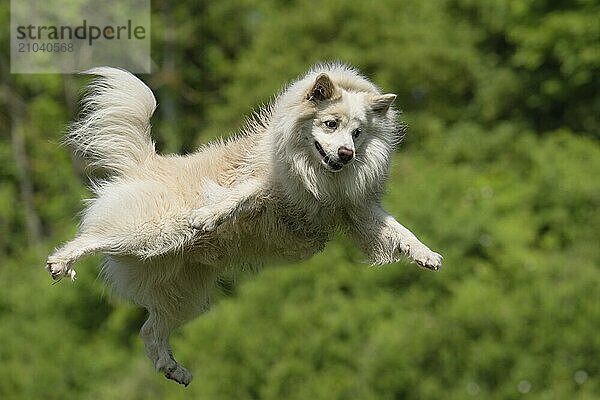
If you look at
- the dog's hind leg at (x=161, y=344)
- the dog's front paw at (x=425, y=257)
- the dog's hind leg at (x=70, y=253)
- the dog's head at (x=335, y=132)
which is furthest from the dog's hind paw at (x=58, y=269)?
the dog's front paw at (x=425, y=257)

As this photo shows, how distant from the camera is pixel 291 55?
908 inches

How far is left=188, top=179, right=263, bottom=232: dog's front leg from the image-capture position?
7043 mm

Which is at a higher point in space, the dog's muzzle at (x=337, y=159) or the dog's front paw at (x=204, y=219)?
the dog's muzzle at (x=337, y=159)

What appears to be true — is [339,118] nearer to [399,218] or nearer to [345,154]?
[345,154]

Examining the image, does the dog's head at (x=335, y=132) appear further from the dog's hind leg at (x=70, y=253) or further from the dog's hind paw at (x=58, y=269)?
the dog's hind paw at (x=58, y=269)

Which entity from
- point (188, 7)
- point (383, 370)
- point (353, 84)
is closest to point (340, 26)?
point (188, 7)

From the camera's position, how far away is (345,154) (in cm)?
682

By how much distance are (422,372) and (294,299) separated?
2.46m

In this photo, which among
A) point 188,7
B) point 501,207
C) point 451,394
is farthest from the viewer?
point 188,7

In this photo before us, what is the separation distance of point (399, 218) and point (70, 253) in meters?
14.3

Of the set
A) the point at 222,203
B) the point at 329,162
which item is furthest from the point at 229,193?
the point at 329,162

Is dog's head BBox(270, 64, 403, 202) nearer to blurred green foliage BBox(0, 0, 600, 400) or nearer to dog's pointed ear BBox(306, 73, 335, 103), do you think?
dog's pointed ear BBox(306, 73, 335, 103)

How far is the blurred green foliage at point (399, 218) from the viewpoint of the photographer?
64.0 feet

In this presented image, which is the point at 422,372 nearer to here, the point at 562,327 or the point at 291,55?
the point at 562,327
